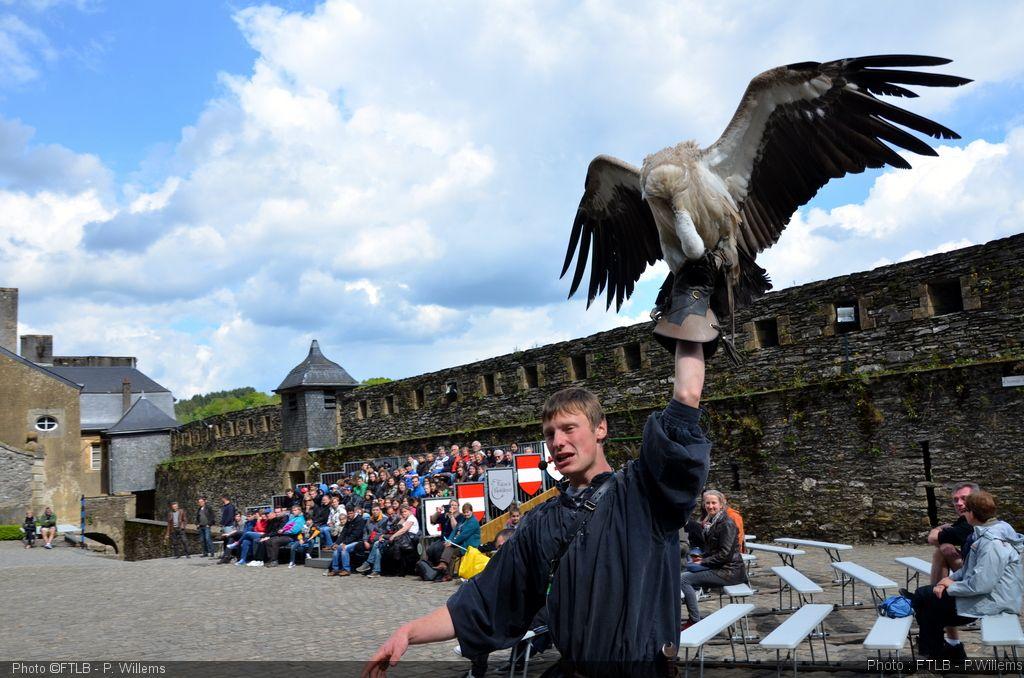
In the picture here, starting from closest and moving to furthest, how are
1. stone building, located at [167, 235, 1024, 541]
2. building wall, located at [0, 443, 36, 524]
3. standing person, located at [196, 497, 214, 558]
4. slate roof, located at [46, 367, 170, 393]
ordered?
stone building, located at [167, 235, 1024, 541], standing person, located at [196, 497, 214, 558], building wall, located at [0, 443, 36, 524], slate roof, located at [46, 367, 170, 393]

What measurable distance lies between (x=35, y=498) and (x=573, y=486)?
36743mm

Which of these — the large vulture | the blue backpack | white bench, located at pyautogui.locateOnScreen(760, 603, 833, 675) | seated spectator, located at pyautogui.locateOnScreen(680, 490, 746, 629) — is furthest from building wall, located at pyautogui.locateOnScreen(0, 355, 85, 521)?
the large vulture

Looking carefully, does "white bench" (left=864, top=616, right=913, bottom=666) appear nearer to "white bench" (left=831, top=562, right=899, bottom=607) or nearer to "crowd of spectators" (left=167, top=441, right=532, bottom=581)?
"white bench" (left=831, top=562, right=899, bottom=607)

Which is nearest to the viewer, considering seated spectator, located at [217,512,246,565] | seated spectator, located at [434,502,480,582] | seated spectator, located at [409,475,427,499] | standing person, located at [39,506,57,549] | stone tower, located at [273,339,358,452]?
seated spectator, located at [434,502,480,582]

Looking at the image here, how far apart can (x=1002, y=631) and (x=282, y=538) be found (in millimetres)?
15217

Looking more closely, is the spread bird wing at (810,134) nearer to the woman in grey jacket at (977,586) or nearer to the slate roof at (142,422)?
the woman in grey jacket at (977,586)

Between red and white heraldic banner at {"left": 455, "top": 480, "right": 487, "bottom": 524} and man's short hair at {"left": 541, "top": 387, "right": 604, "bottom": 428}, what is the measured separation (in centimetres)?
1229

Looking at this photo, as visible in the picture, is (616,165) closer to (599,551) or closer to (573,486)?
(573,486)

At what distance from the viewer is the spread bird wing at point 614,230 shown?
11.7 feet

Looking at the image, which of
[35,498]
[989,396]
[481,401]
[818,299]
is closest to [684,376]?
[989,396]

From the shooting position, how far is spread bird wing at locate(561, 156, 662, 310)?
3.55 m

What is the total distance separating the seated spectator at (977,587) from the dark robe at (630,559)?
4.49 metres

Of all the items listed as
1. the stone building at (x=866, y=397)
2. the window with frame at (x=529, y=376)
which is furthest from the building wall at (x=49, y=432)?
the stone building at (x=866, y=397)

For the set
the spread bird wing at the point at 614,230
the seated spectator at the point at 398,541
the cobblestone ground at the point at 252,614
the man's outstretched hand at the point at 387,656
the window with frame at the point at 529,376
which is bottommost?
the cobblestone ground at the point at 252,614
